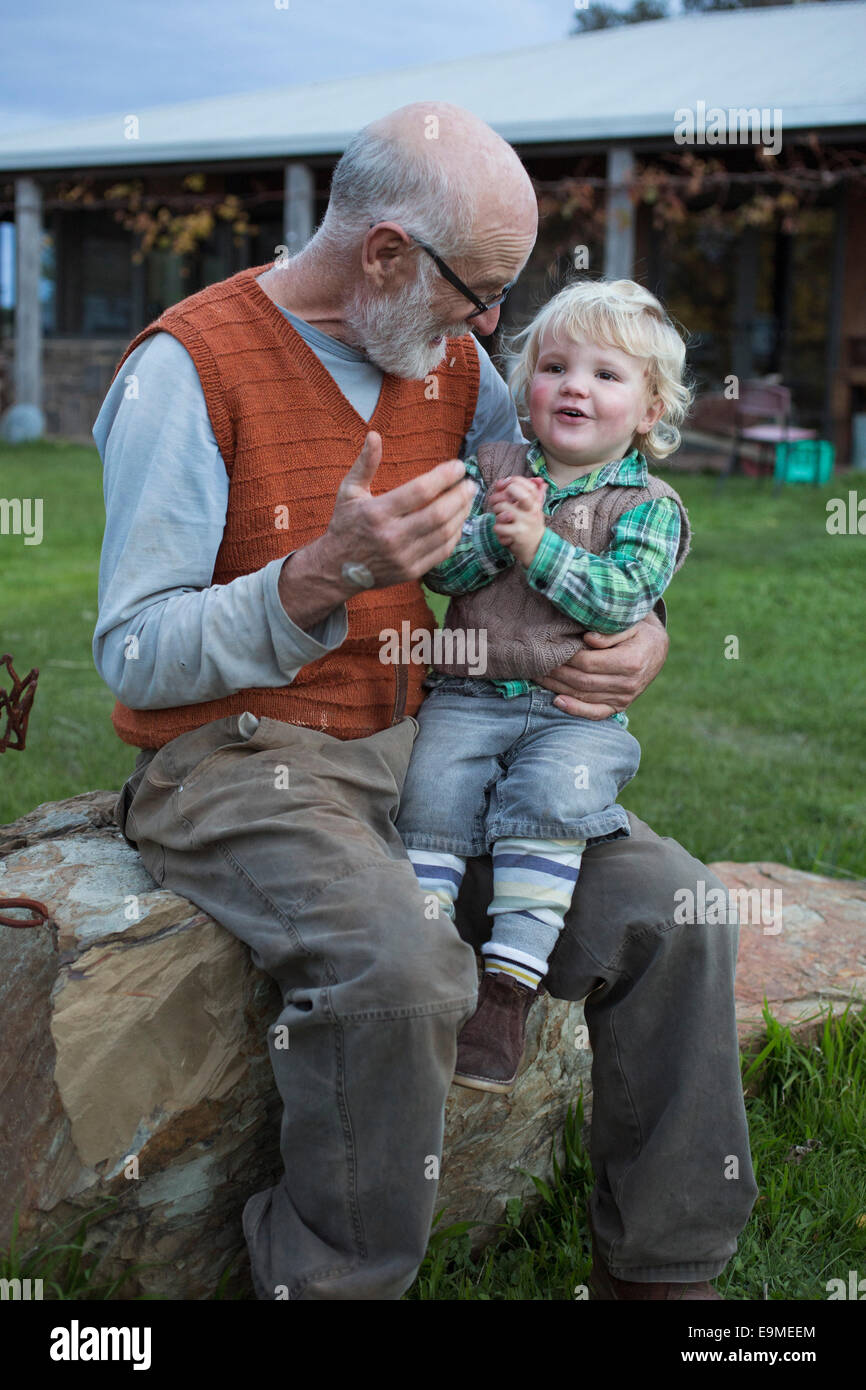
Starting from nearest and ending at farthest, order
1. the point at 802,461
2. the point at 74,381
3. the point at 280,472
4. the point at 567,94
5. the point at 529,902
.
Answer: the point at 529,902 → the point at 280,472 → the point at 802,461 → the point at 567,94 → the point at 74,381

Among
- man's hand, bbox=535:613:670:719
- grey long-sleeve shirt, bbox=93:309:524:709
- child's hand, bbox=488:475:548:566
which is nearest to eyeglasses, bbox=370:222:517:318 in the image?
child's hand, bbox=488:475:548:566

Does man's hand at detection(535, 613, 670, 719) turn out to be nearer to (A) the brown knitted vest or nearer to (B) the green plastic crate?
(A) the brown knitted vest

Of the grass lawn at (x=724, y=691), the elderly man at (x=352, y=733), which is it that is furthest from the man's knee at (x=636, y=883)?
the grass lawn at (x=724, y=691)

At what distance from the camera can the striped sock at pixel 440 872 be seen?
90.7 inches

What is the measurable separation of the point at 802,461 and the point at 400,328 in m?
9.82

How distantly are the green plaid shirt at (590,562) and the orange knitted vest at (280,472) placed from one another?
0.42ft

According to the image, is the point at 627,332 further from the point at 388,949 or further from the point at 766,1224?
the point at 766,1224

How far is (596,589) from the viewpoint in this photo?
2.40 m

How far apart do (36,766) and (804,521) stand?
21.9 feet

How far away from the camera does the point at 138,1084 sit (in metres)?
2.11

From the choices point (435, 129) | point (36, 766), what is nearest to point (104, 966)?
point (435, 129)

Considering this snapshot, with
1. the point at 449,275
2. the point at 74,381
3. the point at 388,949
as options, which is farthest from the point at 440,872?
the point at 74,381

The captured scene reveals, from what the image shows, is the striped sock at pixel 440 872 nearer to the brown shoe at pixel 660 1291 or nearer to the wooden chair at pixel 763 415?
the brown shoe at pixel 660 1291

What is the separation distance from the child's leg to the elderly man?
0.25 ft
